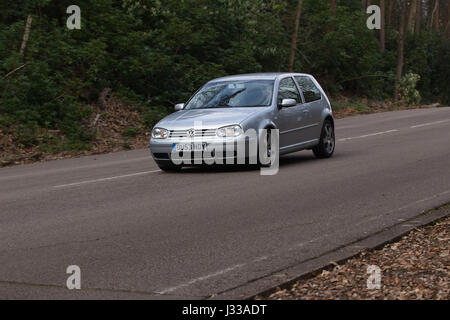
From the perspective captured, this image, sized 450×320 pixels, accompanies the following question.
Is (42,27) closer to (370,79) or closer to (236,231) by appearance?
(236,231)

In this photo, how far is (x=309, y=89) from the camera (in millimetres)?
16156

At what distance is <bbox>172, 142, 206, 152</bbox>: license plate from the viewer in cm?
1344

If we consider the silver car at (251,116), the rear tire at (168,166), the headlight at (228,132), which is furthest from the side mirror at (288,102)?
the rear tire at (168,166)

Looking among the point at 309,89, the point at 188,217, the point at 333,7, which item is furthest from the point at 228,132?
the point at 333,7

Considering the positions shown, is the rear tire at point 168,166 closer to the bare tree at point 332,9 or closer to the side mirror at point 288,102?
the side mirror at point 288,102

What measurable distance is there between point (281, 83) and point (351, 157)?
6.82ft

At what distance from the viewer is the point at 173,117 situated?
14.4 metres

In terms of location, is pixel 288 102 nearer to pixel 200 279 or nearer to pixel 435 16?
pixel 200 279

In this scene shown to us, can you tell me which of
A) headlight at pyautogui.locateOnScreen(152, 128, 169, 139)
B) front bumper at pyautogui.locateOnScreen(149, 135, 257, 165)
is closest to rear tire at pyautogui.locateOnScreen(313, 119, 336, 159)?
front bumper at pyautogui.locateOnScreen(149, 135, 257, 165)

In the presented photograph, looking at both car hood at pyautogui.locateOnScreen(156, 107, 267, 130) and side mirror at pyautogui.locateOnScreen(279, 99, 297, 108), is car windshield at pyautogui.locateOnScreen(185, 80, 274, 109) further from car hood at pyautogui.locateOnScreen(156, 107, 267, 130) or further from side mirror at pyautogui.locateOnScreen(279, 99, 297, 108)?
car hood at pyautogui.locateOnScreen(156, 107, 267, 130)

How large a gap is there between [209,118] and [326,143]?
3254 millimetres

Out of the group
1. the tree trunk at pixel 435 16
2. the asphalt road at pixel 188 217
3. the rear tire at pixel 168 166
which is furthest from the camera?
the tree trunk at pixel 435 16

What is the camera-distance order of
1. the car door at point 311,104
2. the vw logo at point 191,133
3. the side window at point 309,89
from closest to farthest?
the vw logo at point 191,133, the car door at point 311,104, the side window at point 309,89

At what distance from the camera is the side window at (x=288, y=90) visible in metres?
15.0
